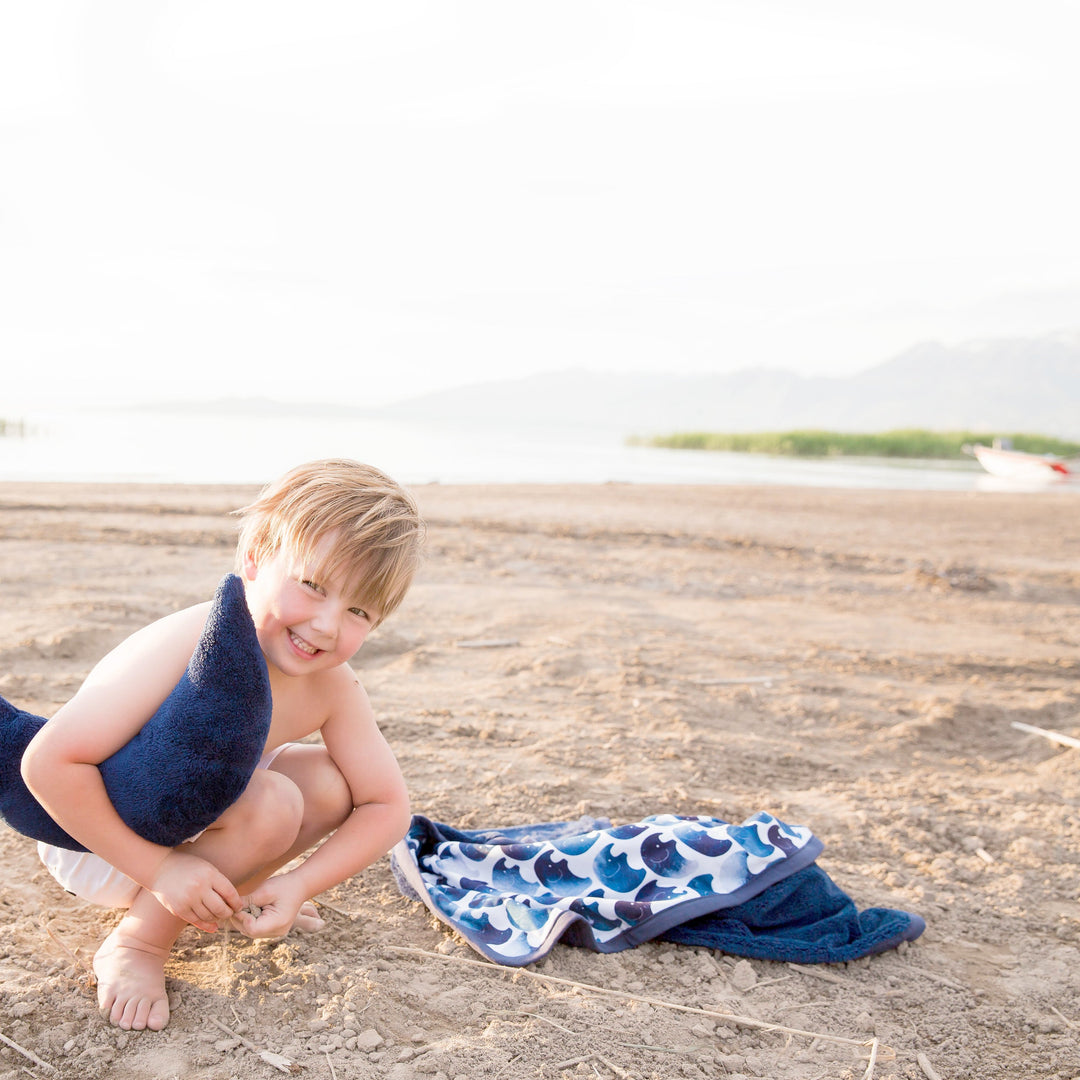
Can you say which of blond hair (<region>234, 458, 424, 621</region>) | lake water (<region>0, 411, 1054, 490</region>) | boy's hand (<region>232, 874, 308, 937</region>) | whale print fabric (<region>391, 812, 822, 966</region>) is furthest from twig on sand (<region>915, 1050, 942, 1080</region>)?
lake water (<region>0, 411, 1054, 490</region>)

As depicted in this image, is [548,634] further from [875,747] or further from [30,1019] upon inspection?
[30,1019]

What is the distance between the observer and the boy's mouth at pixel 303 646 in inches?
71.1

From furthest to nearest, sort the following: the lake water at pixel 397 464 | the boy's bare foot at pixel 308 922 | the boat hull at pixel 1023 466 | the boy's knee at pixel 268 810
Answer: the boat hull at pixel 1023 466 → the lake water at pixel 397 464 → the boy's bare foot at pixel 308 922 → the boy's knee at pixel 268 810

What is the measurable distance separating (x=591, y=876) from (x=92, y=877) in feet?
3.77

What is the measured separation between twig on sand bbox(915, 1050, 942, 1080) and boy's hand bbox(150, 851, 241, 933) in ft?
4.36

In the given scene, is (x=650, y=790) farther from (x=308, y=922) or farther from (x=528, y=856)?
(x=308, y=922)

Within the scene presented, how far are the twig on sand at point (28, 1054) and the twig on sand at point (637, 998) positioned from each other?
0.70 m

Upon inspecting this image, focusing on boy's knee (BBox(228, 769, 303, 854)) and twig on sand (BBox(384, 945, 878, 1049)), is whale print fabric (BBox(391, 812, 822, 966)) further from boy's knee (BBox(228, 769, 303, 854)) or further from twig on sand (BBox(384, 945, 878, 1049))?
boy's knee (BBox(228, 769, 303, 854))

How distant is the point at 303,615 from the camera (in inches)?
70.2

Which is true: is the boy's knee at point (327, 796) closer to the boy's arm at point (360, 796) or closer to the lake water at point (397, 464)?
the boy's arm at point (360, 796)

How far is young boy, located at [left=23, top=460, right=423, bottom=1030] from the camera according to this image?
1.68m

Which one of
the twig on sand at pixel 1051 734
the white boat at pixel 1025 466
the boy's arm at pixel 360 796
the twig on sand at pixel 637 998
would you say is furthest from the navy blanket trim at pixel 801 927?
the white boat at pixel 1025 466

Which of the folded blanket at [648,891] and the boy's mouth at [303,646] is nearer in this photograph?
the boy's mouth at [303,646]

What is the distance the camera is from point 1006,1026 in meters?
1.99
